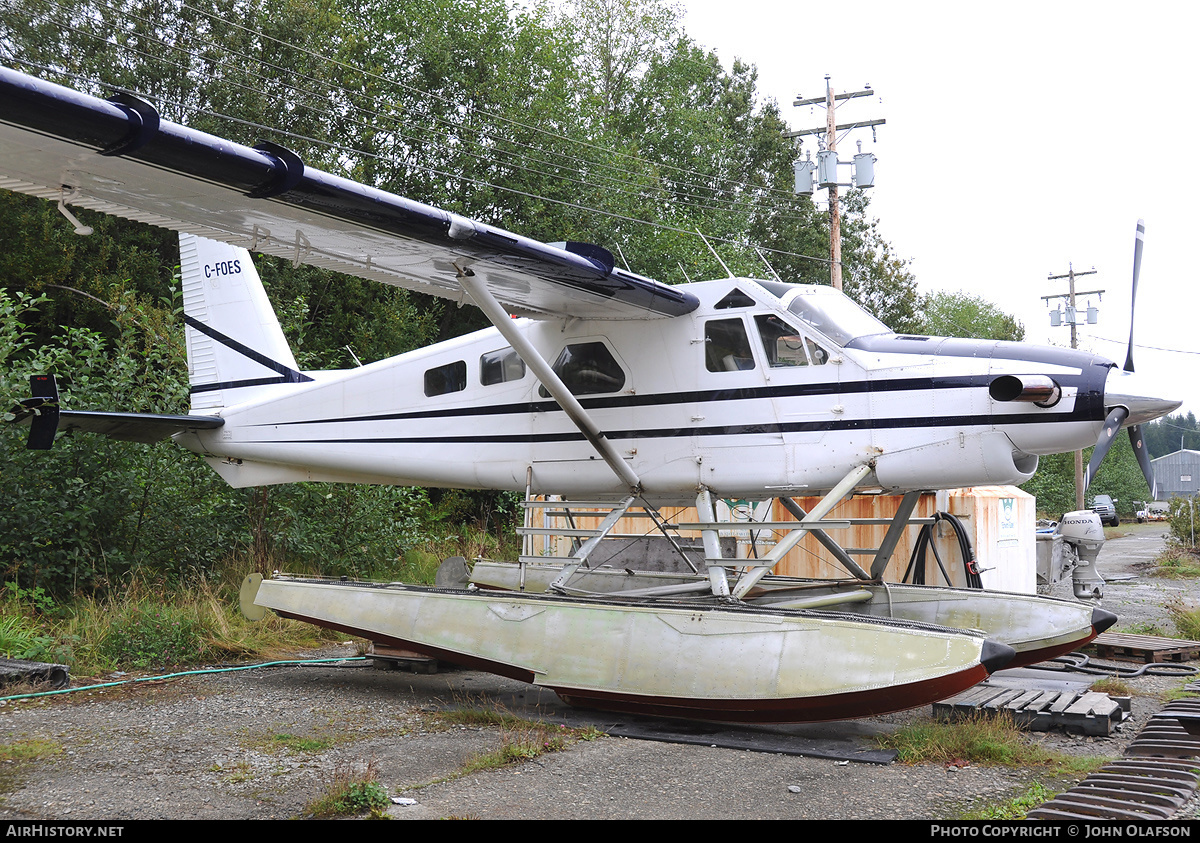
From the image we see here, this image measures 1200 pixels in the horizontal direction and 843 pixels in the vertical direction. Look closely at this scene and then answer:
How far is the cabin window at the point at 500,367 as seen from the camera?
8.48 m

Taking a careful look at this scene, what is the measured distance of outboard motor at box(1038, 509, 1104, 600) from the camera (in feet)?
43.2

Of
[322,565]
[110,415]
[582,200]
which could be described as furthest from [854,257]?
[110,415]

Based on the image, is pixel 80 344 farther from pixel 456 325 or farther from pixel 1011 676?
pixel 456 325

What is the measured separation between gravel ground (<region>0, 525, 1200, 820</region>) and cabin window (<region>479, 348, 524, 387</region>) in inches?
113

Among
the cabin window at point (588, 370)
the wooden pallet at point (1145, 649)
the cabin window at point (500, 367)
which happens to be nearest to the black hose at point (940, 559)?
the wooden pallet at point (1145, 649)

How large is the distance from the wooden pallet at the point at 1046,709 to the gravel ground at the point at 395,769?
114mm

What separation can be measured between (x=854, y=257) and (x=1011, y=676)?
3096 centimetres

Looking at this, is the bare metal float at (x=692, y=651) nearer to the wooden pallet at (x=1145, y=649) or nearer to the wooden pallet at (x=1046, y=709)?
the wooden pallet at (x=1046, y=709)

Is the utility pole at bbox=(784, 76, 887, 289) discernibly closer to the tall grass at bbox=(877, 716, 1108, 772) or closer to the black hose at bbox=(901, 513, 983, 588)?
the black hose at bbox=(901, 513, 983, 588)

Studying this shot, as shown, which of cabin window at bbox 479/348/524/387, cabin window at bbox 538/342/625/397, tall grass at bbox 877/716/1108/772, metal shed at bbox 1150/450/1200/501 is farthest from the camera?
metal shed at bbox 1150/450/1200/501

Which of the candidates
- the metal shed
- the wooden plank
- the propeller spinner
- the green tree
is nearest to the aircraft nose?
the propeller spinner

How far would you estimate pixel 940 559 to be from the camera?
10.4 metres

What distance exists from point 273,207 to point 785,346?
3963 millimetres

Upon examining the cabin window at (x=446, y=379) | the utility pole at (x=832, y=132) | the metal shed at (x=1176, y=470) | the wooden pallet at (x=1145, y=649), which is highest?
the utility pole at (x=832, y=132)
